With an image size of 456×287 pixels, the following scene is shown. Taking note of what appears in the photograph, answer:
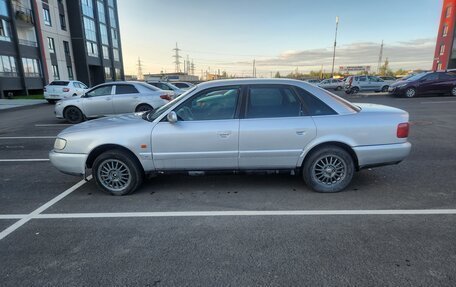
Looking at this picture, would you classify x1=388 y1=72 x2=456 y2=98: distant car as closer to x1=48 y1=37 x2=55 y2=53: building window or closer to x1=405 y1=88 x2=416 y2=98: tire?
x1=405 y1=88 x2=416 y2=98: tire

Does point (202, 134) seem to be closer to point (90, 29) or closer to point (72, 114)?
point (72, 114)

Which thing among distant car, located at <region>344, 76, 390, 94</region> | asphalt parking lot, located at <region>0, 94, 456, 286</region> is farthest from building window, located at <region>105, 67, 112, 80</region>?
asphalt parking lot, located at <region>0, 94, 456, 286</region>

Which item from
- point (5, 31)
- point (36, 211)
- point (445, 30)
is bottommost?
point (36, 211)

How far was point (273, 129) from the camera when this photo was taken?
13.1ft

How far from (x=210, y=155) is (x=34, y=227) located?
231cm

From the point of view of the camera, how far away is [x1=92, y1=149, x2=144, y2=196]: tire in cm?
414

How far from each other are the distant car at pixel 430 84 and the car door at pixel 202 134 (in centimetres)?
1824

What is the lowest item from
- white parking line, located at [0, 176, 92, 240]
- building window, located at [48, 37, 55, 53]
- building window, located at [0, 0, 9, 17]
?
white parking line, located at [0, 176, 92, 240]

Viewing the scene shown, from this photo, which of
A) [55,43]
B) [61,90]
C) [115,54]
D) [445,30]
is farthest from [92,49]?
[445,30]

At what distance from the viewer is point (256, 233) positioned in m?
3.15

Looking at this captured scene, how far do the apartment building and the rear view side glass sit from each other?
2834 centimetres

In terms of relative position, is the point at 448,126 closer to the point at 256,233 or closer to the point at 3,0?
the point at 256,233

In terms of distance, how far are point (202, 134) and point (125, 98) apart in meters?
7.46

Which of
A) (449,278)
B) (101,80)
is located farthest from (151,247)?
(101,80)
